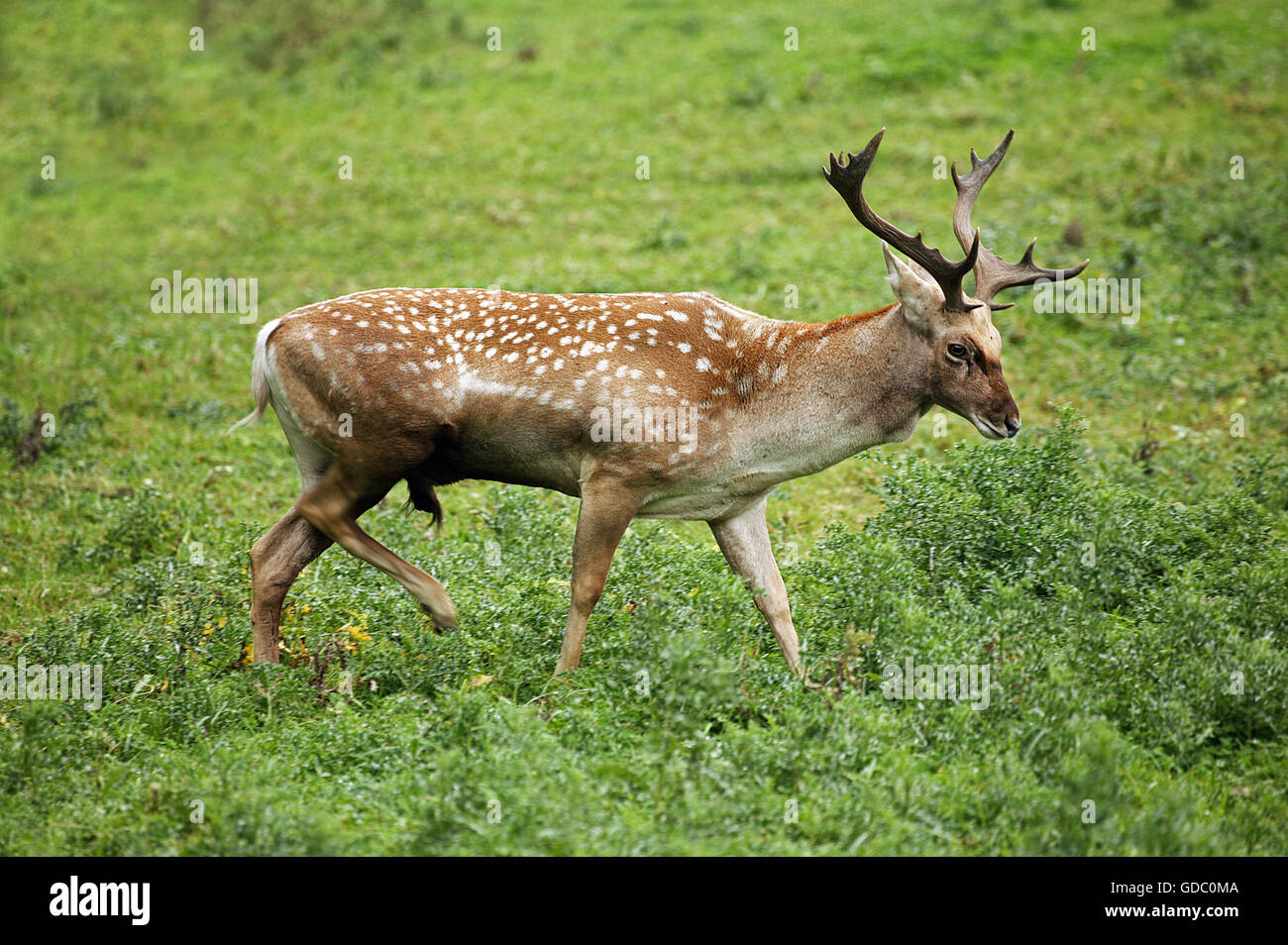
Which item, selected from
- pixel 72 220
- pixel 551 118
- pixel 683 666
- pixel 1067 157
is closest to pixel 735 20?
pixel 551 118

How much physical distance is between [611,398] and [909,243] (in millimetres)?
1663

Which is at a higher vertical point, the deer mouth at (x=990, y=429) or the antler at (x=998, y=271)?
the antler at (x=998, y=271)

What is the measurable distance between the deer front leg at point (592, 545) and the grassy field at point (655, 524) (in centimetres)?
23

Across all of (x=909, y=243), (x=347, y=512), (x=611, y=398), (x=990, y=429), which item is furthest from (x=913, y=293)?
(x=347, y=512)

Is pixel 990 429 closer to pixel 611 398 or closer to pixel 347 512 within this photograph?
pixel 611 398

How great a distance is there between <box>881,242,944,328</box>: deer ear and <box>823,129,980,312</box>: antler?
0.06 meters

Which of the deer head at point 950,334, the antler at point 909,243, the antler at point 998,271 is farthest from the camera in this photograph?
the antler at point 998,271

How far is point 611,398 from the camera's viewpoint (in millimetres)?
6500

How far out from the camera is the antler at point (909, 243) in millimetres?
6309

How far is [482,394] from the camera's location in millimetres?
6613

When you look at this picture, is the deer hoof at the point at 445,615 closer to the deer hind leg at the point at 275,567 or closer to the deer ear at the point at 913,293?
the deer hind leg at the point at 275,567

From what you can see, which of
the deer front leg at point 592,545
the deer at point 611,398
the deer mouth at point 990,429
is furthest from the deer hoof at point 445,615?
the deer mouth at point 990,429

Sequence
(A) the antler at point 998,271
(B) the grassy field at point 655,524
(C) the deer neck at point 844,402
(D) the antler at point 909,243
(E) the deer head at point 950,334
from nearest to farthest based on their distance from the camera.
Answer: (B) the grassy field at point 655,524 < (D) the antler at point 909,243 < (E) the deer head at point 950,334 < (C) the deer neck at point 844,402 < (A) the antler at point 998,271
